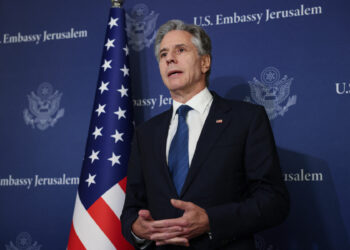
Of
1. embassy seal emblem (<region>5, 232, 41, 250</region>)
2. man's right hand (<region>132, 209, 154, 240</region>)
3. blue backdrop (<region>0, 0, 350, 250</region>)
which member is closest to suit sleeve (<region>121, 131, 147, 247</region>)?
man's right hand (<region>132, 209, 154, 240</region>)

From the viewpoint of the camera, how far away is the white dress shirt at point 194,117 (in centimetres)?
187

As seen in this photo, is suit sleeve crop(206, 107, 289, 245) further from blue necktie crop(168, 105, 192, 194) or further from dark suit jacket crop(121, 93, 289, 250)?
blue necktie crop(168, 105, 192, 194)

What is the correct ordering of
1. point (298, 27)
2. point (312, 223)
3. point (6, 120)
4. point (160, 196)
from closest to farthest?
point (160, 196)
point (312, 223)
point (298, 27)
point (6, 120)

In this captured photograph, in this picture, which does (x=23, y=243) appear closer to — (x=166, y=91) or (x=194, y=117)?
(x=166, y=91)

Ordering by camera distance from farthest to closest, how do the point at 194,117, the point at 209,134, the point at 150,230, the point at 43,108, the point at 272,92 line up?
the point at 43,108, the point at 272,92, the point at 194,117, the point at 209,134, the point at 150,230

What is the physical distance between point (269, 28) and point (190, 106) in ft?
3.50

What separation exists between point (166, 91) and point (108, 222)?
1.02m

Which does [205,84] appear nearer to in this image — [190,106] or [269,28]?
[190,106]

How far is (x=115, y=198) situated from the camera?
2400 mm

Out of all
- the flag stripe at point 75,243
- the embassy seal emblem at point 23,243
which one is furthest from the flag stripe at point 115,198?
the embassy seal emblem at point 23,243

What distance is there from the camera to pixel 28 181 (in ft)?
9.97

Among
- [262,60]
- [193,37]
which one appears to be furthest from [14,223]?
[262,60]

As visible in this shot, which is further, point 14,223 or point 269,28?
point 14,223

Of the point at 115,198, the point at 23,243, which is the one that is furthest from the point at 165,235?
the point at 23,243
